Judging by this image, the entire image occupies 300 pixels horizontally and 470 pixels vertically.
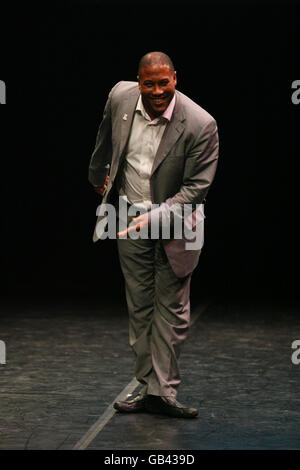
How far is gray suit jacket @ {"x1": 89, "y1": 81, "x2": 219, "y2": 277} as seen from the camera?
3592mm

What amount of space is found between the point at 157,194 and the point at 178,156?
0.15 meters

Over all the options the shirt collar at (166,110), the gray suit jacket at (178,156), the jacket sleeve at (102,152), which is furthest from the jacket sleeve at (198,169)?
the jacket sleeve at (102,152)

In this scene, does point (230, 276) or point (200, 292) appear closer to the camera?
point (200, 292)

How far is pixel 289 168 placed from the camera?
8984mm

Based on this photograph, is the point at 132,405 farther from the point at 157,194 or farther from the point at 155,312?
the point at 157,194

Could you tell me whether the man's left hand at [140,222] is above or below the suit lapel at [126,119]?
below

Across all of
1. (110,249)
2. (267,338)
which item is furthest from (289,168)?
(267,338)

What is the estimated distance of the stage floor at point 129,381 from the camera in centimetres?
342

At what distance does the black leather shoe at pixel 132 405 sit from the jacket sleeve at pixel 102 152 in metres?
0.77

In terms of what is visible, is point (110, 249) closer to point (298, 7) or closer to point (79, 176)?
point (79, 176)

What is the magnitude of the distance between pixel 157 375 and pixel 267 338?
157 cm

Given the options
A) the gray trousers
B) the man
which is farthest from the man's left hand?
the gray trousers

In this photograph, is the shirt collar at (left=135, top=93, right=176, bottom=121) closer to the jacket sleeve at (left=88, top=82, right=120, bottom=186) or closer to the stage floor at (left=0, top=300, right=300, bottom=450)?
the jacket sleeve at (left=88, top=82, right=120, bottom=186)

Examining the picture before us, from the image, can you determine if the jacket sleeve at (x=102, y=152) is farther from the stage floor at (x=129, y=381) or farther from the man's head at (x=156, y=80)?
the stage floor at (x=129, y=381)
